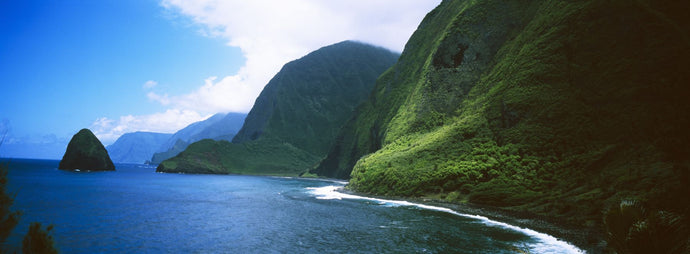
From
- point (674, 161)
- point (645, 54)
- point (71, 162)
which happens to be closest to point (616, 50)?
point (645, 54)

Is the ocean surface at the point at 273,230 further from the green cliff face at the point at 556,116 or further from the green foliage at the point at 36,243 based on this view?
the green foliage at the point at 36,243

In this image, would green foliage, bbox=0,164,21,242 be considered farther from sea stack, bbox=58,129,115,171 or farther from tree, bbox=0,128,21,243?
sea stack, bbox=58,129,115,171

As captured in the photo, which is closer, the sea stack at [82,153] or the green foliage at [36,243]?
the green foliage at [36,243]

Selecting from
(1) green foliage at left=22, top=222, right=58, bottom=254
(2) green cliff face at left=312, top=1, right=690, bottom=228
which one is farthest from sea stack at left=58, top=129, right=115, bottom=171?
(1) green foliage at left=22, top=222, right=58, bottom=254

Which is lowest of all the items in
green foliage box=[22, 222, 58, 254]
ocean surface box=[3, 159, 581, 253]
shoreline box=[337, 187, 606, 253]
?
ocean surface box=[3, 159, 581, 253]

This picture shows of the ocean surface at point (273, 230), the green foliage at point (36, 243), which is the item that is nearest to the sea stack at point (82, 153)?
the ocean surface at point (273, 230)

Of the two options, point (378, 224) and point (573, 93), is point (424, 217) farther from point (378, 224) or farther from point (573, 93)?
point (573, 93)

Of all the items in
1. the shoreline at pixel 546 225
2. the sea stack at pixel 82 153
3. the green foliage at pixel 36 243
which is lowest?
the shoreline at pixel 546 225
